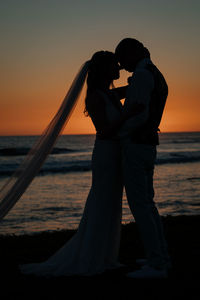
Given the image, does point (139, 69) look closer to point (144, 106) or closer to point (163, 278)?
point (144, 106)

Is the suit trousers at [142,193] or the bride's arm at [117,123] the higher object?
the bride's arm at [117,123]

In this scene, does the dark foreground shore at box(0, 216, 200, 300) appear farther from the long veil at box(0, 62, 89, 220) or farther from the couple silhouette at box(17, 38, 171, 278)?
the long veil at box(0, 62, 89, 220)

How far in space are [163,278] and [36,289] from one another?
1269 mm

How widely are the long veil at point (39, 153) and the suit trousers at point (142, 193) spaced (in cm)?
80

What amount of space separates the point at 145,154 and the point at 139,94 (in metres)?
0.61

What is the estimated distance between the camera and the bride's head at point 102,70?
4215 mm

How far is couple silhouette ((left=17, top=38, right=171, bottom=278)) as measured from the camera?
12.9 feet

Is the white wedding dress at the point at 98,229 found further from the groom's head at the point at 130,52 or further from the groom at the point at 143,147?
the groom's head at the point at 130,52

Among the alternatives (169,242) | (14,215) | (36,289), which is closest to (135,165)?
(36,289)

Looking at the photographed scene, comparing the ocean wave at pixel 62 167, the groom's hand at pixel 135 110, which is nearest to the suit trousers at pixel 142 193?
the groom's hand at pixel 135 110

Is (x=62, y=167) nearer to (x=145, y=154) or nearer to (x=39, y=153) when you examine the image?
(x=39, y=153)

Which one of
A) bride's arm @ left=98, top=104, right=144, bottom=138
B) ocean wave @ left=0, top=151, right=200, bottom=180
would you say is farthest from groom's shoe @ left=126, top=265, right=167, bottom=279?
ocean wave @ left=0, top=151, right=200, bottom=180

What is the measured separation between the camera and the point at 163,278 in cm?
404

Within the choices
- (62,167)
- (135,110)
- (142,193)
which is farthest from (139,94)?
(62,167)
